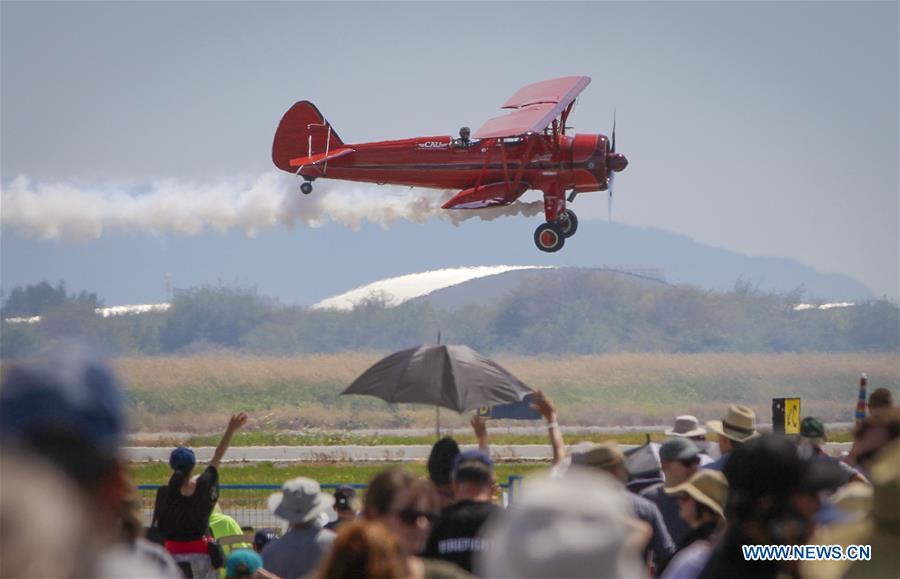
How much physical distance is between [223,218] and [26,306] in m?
9.32

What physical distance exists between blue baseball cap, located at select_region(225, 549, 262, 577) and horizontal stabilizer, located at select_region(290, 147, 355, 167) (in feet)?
78.1

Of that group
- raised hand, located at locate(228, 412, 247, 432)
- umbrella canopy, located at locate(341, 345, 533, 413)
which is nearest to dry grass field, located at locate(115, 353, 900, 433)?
umbrella canopy, located at locate(341, 345, 533, 413)

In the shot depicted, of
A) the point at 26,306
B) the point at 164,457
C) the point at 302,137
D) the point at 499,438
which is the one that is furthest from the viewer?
the point at 26,306

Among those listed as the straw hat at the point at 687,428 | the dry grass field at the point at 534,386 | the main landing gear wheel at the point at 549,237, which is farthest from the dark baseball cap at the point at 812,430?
the dry grass field at the point at 534,386

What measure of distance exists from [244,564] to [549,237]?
899 inches

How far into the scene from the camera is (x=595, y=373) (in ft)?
120

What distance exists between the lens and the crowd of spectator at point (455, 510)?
92.0 inches

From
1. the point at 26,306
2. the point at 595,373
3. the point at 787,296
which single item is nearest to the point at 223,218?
the point at 26,306

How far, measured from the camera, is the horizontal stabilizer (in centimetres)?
3060

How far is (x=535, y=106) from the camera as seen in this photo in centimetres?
2892

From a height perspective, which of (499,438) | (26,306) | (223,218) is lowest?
(499,438)

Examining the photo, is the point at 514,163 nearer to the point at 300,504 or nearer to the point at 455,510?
the point at 300,504

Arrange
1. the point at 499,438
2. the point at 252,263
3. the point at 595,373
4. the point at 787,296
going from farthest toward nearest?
the point at 252,263 → the point at 787,296 → the point at 595,373 → the point at 499,438

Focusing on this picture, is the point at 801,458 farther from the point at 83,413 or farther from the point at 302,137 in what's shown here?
the point at 302,137
